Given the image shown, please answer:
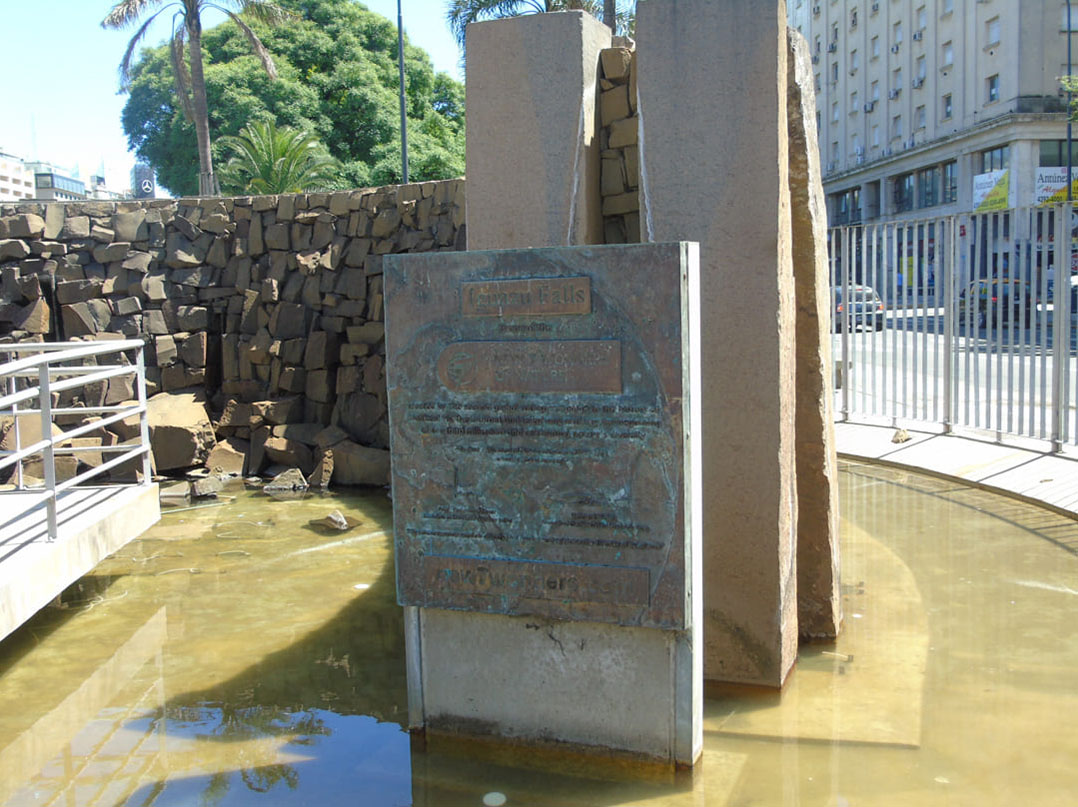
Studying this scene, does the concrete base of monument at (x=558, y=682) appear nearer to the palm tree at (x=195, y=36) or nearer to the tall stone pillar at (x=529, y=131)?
the tall stone pillar at (x=529, y=131)

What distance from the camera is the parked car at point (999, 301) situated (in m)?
8.00

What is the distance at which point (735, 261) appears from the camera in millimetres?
4156

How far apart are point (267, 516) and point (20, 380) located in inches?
169

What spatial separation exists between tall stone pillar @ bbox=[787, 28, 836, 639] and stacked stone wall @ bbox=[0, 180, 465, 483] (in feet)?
19.7

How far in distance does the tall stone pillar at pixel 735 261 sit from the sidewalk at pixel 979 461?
11.0ft

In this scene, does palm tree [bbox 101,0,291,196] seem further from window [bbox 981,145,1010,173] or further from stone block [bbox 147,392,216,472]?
window [bbox 981,145,1010,173]

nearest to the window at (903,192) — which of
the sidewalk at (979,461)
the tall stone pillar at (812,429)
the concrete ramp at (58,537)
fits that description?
the sidewalk at (979,461)

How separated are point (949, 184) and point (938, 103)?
139 inches

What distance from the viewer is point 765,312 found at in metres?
4.11

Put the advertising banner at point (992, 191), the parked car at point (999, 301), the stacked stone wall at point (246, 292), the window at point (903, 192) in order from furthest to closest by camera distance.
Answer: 1. the window at point (903, 192)
2. the advertising banner at point (992, 191)
3. the stacked stone wall at point (246, 292)
4. the parked car at point (999, 301)

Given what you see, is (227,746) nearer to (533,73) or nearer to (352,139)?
(533,73)

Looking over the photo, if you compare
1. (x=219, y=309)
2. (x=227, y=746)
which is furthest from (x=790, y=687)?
(x=219, y=309)

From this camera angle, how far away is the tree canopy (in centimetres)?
2811

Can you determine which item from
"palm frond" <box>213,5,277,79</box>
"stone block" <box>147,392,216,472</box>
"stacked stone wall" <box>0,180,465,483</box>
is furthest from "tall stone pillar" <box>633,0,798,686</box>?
"palm frond" <box>213,5,277,79</box>
